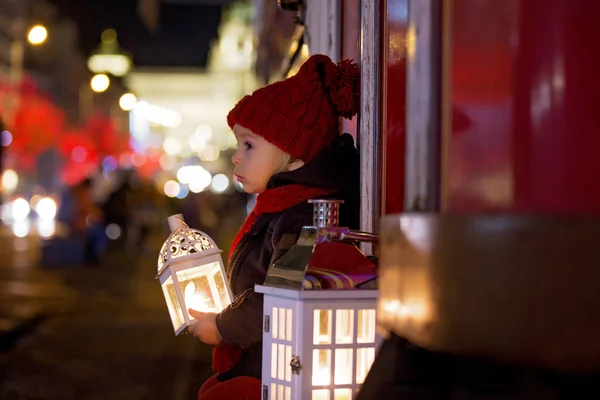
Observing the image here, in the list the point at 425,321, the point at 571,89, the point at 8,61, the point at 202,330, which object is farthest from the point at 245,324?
the point at 8,61

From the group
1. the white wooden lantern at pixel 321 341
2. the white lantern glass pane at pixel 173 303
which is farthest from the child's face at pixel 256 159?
the white wooden lantern at pixel 321 341

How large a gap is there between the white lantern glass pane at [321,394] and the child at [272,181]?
0.47 meters

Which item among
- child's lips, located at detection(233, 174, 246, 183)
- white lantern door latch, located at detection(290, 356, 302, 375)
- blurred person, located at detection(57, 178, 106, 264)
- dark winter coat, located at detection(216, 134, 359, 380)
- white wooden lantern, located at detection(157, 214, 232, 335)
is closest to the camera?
white lantern door latch, located at detection(290, 356, 302, 375)

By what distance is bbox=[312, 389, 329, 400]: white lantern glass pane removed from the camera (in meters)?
2.70

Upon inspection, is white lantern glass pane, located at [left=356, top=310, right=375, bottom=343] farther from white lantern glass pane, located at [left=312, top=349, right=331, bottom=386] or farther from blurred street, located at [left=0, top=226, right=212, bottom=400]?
blurred street, located at [left=0, top=226, right=212, bottom=400]

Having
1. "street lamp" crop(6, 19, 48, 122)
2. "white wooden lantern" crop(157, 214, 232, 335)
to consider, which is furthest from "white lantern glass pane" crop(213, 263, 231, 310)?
"street lamp" crop(6, 19, 48, 122)

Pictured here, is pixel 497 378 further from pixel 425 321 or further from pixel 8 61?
pixel 8 61

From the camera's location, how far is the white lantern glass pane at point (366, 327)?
9.00ft

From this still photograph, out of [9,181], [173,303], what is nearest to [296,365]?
[173,303]

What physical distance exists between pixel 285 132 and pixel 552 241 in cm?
171

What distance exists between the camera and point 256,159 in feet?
11.5

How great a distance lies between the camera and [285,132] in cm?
341

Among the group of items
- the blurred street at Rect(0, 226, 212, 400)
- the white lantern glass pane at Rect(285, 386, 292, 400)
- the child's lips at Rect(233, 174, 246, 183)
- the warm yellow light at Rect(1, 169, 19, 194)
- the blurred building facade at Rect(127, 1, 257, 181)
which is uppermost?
the blurred building facade at Rect(127, 1, 257, 181)

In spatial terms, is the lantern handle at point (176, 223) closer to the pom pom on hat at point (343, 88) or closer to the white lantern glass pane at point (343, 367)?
the pom pom on hat at point (343, 88)
